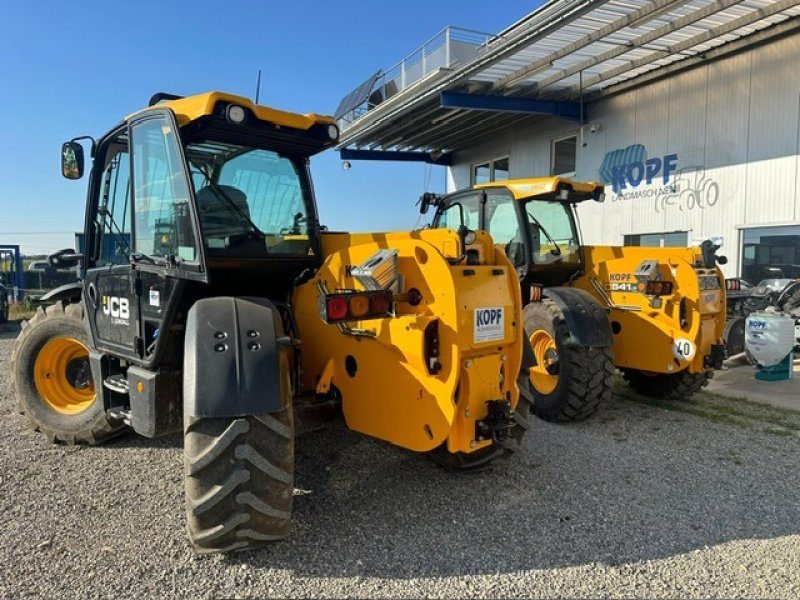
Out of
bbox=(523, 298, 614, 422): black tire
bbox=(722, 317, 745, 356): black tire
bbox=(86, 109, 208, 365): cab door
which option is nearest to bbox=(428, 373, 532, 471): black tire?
bbox=(523, 298, 614, 422): black tire

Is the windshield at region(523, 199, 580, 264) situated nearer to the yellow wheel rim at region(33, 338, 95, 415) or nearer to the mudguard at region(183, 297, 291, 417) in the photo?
the mudguard at region(183, 297, 291, 417)

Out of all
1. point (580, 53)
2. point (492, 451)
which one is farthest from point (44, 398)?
point (580, 53)

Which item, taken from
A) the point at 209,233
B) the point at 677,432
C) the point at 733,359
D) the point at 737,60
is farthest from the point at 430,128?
the point at 209,233

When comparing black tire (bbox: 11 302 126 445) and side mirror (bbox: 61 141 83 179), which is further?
black tire (bbox: 11 302 126 445)

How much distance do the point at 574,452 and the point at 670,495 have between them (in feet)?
2.93

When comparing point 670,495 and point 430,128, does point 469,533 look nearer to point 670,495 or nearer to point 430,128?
point 670,495

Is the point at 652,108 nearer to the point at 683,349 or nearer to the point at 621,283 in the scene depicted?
the point at 621,283

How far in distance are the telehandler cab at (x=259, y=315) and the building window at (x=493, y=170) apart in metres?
13.0

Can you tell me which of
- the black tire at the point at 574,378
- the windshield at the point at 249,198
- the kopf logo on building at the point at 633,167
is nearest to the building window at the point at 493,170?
the kopf logo on building at the point at 633,167

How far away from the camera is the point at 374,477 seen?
13.2ft

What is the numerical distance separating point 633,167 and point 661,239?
5.33ft

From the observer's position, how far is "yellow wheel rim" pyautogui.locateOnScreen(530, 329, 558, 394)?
5648 millimetres

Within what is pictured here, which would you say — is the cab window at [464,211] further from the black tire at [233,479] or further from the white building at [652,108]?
the black tire at [233,479]

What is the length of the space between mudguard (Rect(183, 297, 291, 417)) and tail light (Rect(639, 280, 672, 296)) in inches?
171
